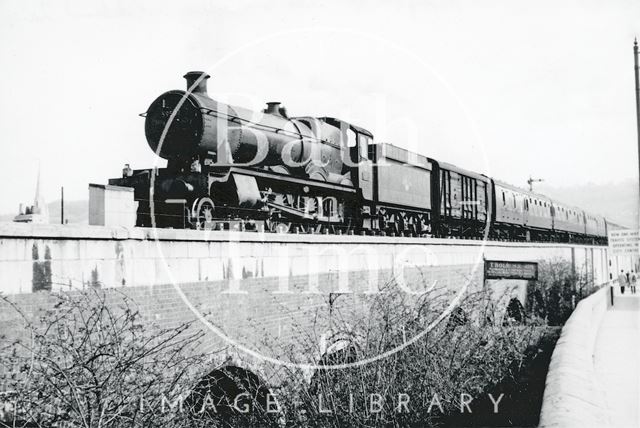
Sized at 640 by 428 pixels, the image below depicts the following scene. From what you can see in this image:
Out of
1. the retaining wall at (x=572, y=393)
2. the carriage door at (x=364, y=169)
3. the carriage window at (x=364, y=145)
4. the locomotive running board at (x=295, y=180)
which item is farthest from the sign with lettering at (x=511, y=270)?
the retaining wall at (x=572, y=393)

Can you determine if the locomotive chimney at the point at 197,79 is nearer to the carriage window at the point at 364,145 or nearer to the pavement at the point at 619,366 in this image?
the carriage window at the point at 364,145

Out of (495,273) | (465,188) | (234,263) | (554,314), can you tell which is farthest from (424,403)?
(465,188)

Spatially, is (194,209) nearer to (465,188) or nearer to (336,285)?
(336,285)

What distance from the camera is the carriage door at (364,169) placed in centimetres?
1563

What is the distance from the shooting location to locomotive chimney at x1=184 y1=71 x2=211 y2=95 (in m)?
12.0

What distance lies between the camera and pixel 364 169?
51.8 ft

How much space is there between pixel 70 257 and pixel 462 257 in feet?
38.4

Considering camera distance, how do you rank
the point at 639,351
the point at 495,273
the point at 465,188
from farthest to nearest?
the point at 465,188
the point at 495,273
the point at 639,351

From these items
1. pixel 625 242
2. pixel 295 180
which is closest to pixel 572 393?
pixel 295 180

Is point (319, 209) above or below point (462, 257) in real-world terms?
above

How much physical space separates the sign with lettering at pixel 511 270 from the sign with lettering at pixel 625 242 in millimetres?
1724

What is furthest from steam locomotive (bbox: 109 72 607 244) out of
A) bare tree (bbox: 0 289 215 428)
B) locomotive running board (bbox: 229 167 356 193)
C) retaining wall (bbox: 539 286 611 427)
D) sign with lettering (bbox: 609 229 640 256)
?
sign with lettering (bbox: 609 229 640 256)

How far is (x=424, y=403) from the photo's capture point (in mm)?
7176

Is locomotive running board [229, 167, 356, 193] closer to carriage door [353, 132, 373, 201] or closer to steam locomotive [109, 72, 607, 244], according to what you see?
steam locomotive [109, 72, 607, 244]
